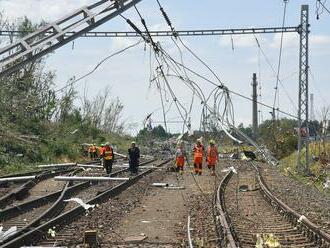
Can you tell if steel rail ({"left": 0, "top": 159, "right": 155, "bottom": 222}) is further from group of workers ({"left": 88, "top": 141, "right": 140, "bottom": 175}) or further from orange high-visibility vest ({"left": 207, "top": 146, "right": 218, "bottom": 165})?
orange high-visibility vest ({"left": 207, "top": 146, "right": 218, "bottom": 165})

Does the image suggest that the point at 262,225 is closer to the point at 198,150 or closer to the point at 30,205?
the point at 30,205

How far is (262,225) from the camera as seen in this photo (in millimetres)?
14445

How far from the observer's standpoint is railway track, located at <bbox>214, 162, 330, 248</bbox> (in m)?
11.9

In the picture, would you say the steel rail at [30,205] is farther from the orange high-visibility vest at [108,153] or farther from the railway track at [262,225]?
the railway track at [262,225]

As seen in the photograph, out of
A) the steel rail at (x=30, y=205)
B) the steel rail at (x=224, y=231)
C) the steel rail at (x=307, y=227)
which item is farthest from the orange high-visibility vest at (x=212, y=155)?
the steel rail at (x=224, y=231)

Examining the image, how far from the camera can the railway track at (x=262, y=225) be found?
1188cm

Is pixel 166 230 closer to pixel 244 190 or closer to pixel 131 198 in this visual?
pixel 131 198

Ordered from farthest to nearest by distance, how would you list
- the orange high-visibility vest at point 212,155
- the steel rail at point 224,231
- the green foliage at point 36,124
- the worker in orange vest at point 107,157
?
the green foliage at point 36,124
the worker in orange vest at point 107,157
the orange high-visibility vest at point 212,155
the steel rail at point 224,231

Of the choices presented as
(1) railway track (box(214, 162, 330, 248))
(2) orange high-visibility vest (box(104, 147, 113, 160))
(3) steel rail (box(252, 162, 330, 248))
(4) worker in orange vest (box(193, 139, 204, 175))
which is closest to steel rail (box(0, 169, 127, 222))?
(2) orange high-visibility vest (box(104, 147, 113, 160))

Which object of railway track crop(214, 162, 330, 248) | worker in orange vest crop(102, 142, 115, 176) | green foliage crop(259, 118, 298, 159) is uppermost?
green foliage crop(259, 118, 298, 159)

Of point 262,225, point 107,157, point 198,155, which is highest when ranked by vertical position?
point 198,155

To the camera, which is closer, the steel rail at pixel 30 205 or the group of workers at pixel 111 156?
the steel rail at pixel 30 205

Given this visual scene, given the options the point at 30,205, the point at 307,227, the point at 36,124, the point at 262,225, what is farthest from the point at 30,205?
the point at 36,124

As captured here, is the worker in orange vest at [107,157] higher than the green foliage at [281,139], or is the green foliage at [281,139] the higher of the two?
the green foliage at [281,139]
